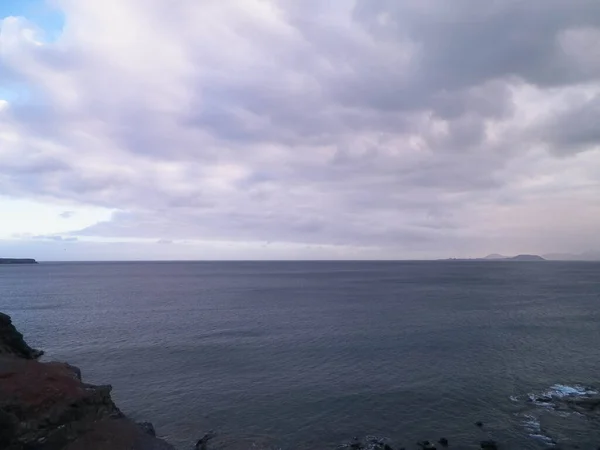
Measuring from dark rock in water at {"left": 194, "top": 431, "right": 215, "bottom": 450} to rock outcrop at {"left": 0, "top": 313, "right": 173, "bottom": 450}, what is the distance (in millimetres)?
4873

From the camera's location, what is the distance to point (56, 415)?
79.3 ft

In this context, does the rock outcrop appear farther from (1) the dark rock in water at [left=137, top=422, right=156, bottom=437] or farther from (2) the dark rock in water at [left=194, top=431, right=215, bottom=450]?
(2) the dark rock in water at [left=194, top=431, right=215, bottom=450]

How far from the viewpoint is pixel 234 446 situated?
104ft

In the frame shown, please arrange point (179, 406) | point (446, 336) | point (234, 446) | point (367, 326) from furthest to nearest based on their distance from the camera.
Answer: point (367, 326), point (446, 336), point (179, 406), point (234, 446)

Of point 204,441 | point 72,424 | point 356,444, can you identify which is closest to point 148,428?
point 204,441

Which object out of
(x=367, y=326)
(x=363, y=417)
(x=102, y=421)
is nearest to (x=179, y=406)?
(x=102, y=421)

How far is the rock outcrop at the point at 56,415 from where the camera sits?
73.8 feet

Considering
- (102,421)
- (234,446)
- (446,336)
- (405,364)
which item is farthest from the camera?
(446,336)

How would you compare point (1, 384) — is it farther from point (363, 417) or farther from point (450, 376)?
point (450, 376)

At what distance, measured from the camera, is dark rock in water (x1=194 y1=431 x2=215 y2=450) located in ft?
103

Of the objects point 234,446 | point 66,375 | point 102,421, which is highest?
point 66,375

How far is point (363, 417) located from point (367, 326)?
139 ft

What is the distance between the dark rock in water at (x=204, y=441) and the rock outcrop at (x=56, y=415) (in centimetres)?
487

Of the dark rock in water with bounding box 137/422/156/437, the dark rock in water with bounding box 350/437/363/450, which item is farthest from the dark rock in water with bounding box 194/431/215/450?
the dark rock in water with bounding box 350/437/363/450
